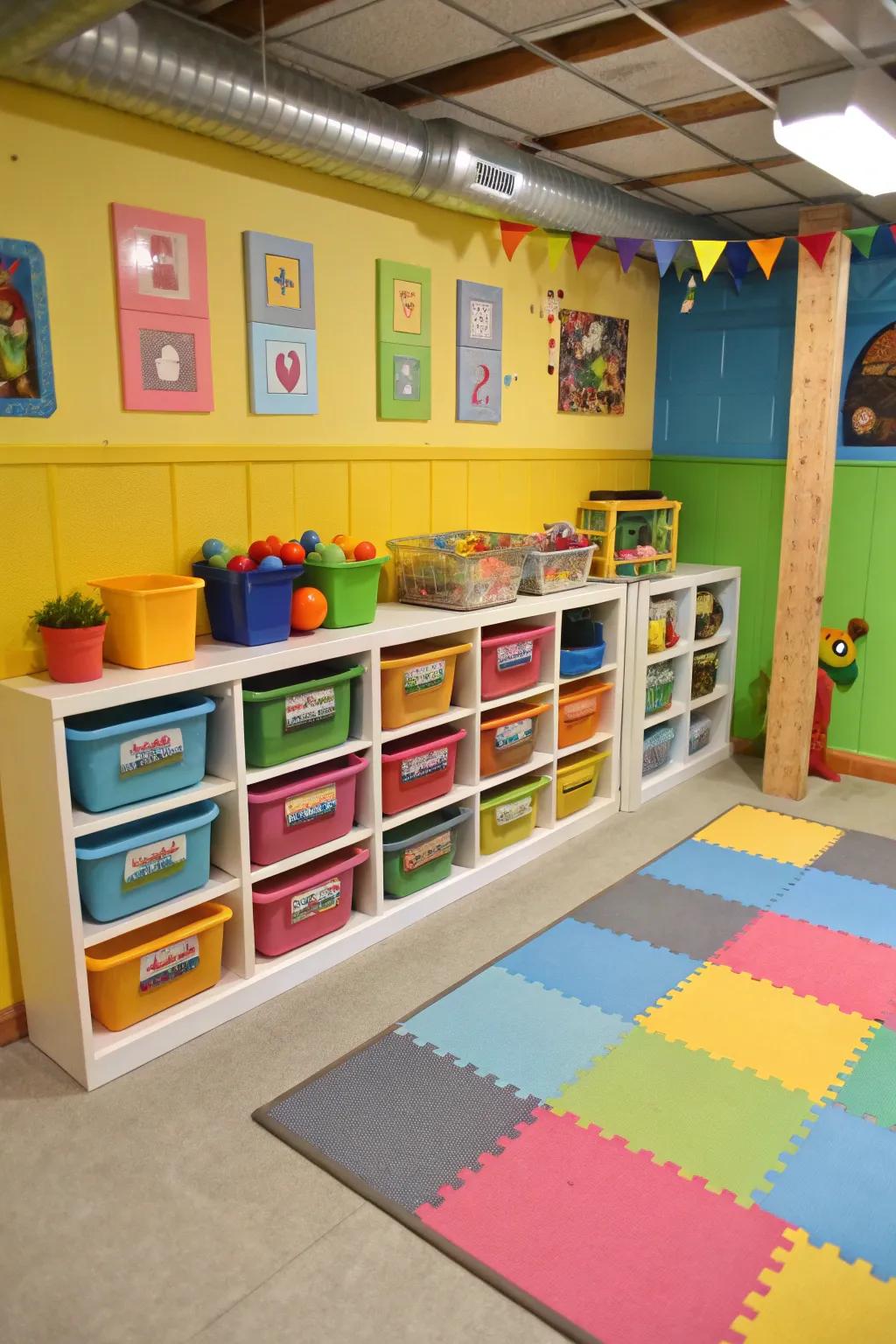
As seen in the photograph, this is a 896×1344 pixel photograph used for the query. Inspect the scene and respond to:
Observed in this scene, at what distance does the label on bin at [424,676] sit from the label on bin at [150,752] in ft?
2.76

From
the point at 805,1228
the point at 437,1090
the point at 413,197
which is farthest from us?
the point at 413,197

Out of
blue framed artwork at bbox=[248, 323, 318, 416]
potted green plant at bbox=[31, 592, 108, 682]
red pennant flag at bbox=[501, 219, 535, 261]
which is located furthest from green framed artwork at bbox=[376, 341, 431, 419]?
potted green plant at bbox=[31, 592, 108, 682]

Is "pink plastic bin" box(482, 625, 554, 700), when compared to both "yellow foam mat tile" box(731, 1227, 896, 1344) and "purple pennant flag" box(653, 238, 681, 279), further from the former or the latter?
"yellow foam mat tile" box(731, 1227, 896, 1344)

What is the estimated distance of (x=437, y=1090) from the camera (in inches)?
95.0

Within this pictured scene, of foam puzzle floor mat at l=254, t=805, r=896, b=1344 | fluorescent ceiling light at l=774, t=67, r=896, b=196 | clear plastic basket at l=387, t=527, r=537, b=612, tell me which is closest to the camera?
foam puzzle floor mat at l=254, t=805, r=896, b=1344

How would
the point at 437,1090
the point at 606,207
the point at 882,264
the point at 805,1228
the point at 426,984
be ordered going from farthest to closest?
the point at 882,264
the point at 606,207
the point at 426,984
the point at 437,1090
the point at 805,1228

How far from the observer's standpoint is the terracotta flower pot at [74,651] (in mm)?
2373

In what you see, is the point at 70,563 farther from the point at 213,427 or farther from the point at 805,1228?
the point at 805,1228

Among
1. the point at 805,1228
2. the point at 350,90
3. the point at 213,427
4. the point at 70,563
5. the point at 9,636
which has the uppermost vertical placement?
the point at 350,90

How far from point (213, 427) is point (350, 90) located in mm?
1092

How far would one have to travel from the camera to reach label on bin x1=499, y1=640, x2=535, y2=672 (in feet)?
11.5

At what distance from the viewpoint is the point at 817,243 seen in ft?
12.7

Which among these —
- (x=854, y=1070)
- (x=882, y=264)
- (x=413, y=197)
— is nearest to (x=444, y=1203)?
(x=854, y=1070)

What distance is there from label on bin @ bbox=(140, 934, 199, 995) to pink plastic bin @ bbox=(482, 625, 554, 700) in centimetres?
136
